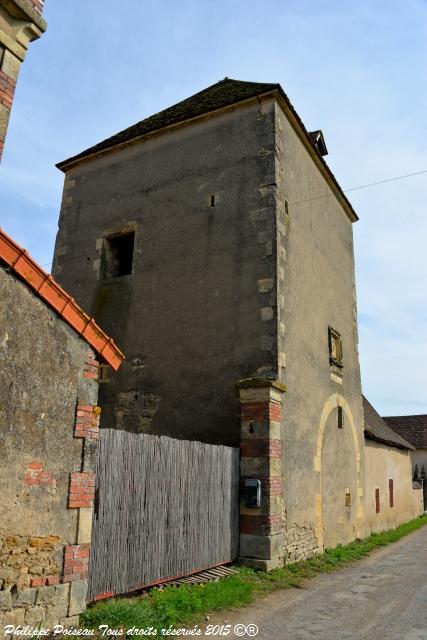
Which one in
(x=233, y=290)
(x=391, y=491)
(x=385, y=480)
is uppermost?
(x=233, y=290)

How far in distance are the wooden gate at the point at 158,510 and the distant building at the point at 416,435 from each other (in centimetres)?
2614

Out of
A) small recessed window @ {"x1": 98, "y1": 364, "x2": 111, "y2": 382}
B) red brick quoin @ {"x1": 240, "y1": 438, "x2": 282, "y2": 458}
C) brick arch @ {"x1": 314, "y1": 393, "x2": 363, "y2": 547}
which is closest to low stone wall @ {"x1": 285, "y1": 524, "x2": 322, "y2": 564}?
brick arch @ {"x1": 314, "y1": 393, "x2": 363, "y2": 547}

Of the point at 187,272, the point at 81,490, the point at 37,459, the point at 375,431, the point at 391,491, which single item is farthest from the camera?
the point at 391,491

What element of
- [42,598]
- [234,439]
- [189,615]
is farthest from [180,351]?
[42,598]

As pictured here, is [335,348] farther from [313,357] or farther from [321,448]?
[321,448]

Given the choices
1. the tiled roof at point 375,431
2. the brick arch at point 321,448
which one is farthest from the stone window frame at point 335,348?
the tiled roof at point 375,431

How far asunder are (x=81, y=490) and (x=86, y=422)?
0.67 metres

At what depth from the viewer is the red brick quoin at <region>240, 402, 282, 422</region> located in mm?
8070

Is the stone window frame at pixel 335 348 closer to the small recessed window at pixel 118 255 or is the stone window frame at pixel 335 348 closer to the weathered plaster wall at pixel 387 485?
the weathered plaster wall at pixel 387 485

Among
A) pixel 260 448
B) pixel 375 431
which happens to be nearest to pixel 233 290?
pixel 260 448

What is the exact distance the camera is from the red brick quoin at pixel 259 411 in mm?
8070

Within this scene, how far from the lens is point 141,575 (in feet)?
19.6

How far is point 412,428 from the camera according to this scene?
34.8m

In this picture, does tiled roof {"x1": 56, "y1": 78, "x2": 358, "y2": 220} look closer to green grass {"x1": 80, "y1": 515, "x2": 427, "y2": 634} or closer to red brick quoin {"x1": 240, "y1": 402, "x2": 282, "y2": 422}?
red brick quoin {"x1": 240, "y1": 402, "x2": 282, "y2": 422}
